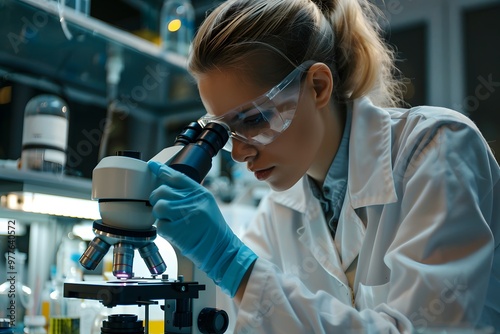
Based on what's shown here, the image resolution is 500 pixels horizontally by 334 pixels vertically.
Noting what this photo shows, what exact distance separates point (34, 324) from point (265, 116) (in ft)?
2.94

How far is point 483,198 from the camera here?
4.32 ft

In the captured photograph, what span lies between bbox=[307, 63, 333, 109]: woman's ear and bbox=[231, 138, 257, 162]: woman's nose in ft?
0.80

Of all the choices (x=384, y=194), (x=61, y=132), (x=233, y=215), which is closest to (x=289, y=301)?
(x=384, y=194)

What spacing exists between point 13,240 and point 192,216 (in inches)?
26.8

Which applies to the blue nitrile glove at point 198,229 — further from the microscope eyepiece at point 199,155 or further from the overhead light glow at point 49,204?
the overhead light glow at point 49,204

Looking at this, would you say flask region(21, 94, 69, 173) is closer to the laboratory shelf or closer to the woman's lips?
the laboratory shelf

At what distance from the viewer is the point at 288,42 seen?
1.46m

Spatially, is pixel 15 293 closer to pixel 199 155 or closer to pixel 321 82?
pixel 199 155

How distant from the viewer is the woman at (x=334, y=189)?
117 cm

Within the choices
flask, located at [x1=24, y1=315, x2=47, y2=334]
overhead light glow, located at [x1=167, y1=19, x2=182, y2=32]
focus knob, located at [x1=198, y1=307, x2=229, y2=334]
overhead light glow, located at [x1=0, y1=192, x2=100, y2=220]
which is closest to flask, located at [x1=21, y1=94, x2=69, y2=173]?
overhead light glow, located at [x1=0, y1=192, x2=100, y2=220]

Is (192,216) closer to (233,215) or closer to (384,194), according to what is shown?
(384,194)

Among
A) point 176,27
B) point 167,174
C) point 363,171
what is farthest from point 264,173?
point 176,27

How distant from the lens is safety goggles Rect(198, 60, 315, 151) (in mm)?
1332

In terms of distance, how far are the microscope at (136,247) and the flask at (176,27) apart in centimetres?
143
